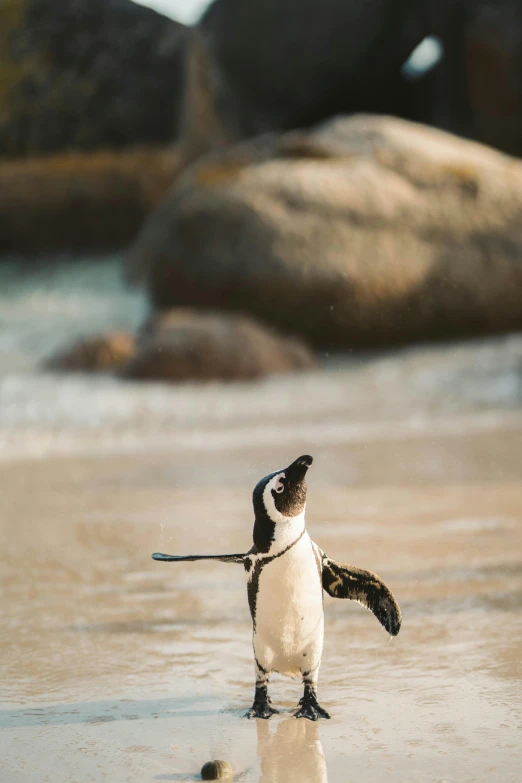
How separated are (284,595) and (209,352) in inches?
297

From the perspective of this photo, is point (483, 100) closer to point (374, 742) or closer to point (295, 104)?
point (295, 104)

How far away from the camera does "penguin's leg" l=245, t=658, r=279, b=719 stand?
6.26 ft

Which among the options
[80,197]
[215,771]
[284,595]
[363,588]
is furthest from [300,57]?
[215,771]

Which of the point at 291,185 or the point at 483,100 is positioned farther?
the point at 483,100

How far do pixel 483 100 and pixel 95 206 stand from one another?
582cm

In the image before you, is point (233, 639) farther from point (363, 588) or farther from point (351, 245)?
point (351, 245)

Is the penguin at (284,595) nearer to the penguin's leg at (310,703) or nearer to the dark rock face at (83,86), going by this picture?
the penguin's leg at (310,703)

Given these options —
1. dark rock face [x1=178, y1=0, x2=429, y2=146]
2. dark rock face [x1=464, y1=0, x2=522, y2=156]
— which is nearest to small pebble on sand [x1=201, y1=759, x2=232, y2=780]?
dark rock face [x1=178, y1=0, x2=429, y2=146]

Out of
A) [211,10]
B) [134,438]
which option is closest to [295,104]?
[211,10]

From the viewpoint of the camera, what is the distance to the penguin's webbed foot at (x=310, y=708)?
1870 mm

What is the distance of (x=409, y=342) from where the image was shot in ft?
36.0

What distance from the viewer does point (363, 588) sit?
2.07 metres

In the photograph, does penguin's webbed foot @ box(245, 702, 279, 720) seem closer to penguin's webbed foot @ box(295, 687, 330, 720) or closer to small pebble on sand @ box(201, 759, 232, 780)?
penguin's webbed foot @ box(295, 687, 330, 720)

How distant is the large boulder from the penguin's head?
873 centimetres
